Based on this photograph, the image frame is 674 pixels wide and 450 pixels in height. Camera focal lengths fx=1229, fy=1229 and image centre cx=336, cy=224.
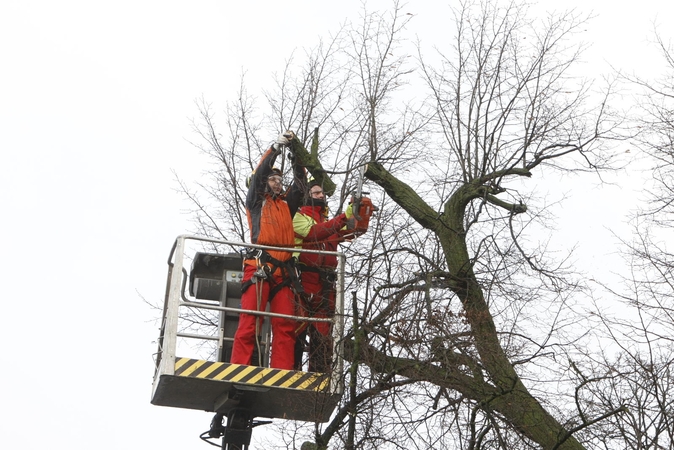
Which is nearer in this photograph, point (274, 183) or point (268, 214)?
point (268, 214)

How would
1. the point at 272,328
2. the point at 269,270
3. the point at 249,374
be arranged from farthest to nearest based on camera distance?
the point at 269,270, the point at 272,328, the point at 249,374

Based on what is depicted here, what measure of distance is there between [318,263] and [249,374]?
157 centimetres

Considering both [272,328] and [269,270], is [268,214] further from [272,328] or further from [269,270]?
[272,328]

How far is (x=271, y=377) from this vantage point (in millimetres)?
11734

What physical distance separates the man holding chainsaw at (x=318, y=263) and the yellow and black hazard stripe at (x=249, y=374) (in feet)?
1.10

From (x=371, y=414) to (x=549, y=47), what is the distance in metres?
5.89

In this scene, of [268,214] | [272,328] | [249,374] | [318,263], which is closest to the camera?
[249,374]

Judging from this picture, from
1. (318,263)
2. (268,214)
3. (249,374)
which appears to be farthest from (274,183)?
(249,374)

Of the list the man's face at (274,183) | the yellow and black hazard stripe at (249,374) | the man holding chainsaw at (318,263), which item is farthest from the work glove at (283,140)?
the yellow and black hazard stripe at (249,374)

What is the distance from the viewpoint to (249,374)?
11.8 meters

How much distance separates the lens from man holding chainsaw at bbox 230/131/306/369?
478 inches

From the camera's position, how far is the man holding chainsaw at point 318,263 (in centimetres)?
1238

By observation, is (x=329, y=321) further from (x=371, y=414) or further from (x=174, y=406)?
(x=174, y=406)

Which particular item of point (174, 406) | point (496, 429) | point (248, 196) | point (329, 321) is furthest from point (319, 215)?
point (496, 429)
